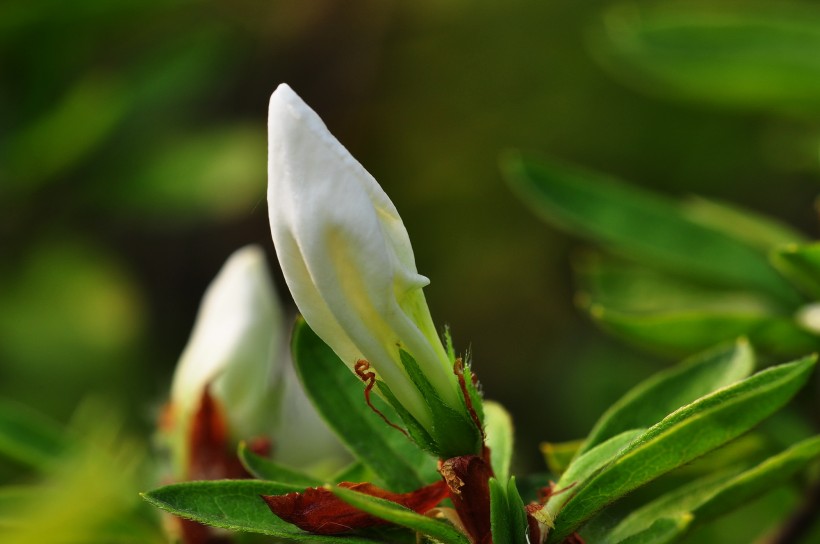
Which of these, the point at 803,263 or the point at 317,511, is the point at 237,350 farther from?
the point at 803,263

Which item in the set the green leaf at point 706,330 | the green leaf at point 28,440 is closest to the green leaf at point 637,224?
the green leaf at point 706,330

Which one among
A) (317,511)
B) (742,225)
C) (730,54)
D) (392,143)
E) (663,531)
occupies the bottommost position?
(663,531)

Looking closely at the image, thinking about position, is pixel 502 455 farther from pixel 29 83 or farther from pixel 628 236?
pixel 29 83

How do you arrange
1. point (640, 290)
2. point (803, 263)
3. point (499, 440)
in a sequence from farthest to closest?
point (640, 290)
point (803, 263)
point (499, 440)

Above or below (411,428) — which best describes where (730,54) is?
above

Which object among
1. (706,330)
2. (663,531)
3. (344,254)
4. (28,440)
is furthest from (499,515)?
(28,440)

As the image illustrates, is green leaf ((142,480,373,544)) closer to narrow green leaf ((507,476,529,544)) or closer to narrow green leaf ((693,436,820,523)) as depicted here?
narrow green leaf ((507,476,529,544))
